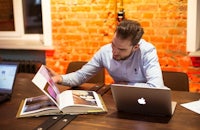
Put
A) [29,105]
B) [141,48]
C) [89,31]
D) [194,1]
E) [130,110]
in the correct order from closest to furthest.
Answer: [130,110], [29,105], [141,48], [194,1], [89,31]

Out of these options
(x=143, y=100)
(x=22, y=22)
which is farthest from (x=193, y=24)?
(x=22, y=22)

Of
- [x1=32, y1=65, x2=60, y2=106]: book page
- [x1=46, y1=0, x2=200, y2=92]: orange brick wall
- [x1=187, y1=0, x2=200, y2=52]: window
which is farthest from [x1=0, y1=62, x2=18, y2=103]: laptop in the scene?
[x1=187, y1=0, x2=200, y2=52]: window

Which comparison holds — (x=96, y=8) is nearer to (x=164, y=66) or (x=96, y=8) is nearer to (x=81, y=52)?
(x=81, y=52)

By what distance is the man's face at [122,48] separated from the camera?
204 cm

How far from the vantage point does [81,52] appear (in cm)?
368

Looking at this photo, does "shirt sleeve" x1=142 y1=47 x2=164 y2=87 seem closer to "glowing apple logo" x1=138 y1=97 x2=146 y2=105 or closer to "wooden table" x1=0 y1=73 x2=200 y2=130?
"wooden table" x1=0 y1=73 x2=200 y2=130

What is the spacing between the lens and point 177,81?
2.37m

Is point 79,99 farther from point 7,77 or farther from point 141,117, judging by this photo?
point 7,77

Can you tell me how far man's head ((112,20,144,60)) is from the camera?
204cm

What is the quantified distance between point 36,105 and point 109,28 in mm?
1856

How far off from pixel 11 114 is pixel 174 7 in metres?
2.07

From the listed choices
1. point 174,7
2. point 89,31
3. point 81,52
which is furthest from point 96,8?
point 174,7

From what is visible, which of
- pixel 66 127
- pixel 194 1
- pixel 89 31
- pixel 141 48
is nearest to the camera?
pixel 66 127

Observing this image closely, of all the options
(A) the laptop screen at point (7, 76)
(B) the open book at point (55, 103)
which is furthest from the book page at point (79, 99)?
(A) the laptop screen at point (7, 76)
